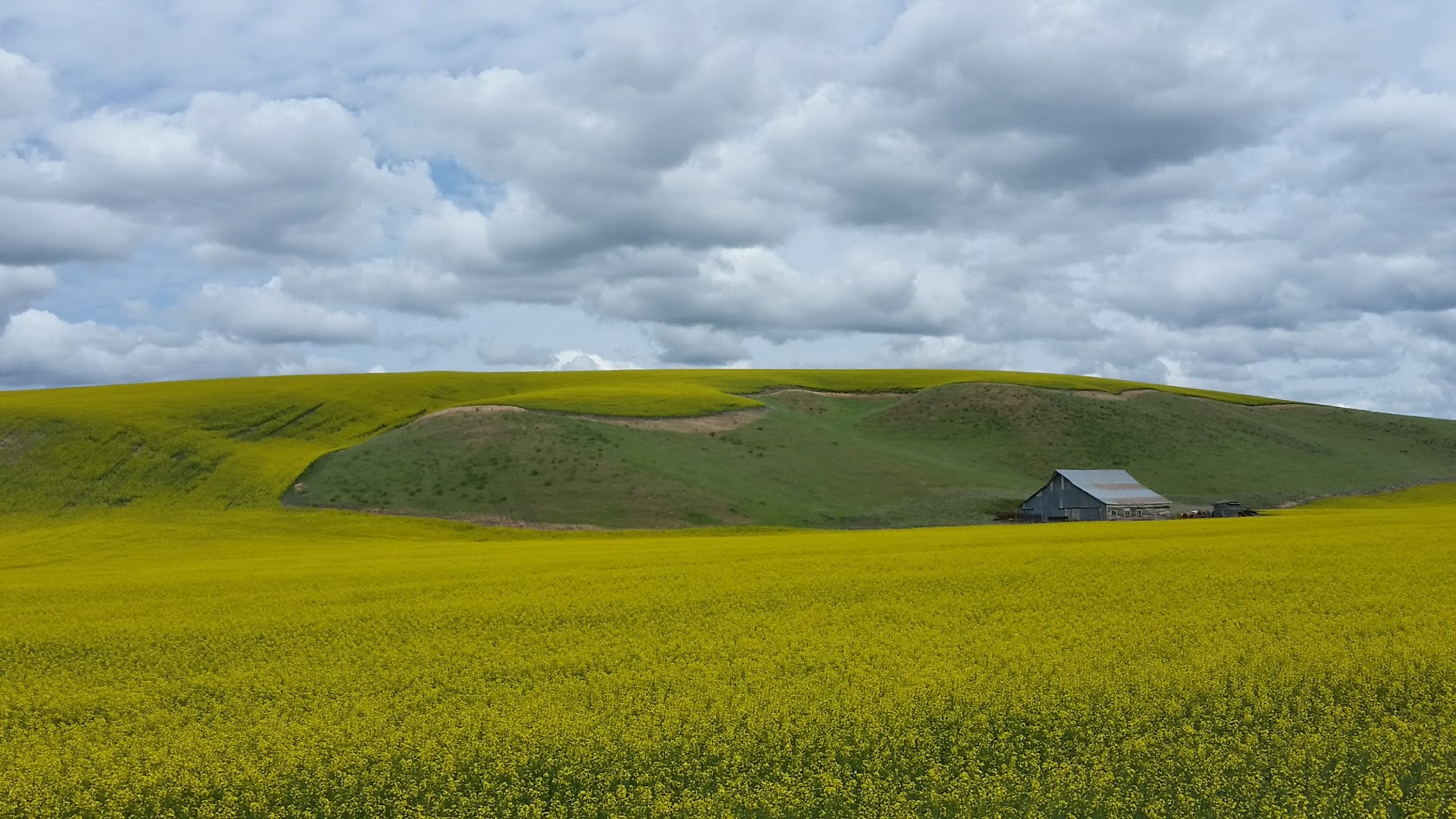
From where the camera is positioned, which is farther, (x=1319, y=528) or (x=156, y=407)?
(x=156, y=407)

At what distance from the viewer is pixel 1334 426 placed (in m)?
95.4

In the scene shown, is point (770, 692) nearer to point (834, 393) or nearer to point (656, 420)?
point (656, 420)

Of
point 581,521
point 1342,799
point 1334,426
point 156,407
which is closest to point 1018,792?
point 1342,799

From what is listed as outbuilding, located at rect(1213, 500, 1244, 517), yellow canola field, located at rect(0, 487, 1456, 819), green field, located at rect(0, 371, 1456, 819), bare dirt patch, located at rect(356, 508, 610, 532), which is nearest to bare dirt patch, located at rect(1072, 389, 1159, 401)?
outbuilding, located at rect(1213, 500, 1244, 517)

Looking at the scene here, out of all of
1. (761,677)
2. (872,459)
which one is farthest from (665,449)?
(761,677)

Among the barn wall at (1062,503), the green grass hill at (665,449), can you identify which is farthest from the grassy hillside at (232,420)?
the barn wall at (1062,503)

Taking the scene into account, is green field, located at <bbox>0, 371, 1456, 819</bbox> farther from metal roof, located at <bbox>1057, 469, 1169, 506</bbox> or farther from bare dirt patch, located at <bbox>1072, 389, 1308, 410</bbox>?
bare dirt patch, located at <bbox>1072, 389, 1308, 410</bbox>

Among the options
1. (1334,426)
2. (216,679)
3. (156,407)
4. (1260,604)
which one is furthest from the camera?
(1334,426)

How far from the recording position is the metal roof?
59.0 m

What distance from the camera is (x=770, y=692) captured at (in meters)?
14.0

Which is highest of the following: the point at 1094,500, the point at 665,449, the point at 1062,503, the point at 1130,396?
the point at 1130,396

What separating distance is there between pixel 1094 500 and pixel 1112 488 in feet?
7.77

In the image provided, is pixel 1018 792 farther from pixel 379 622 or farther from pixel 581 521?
pixel 581 521

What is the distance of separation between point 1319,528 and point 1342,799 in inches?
1048
